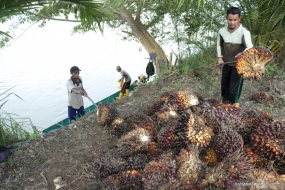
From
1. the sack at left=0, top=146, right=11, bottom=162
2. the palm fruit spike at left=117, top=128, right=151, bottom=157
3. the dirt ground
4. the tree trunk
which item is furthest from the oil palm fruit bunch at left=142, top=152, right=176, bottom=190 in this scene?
the tree trunk

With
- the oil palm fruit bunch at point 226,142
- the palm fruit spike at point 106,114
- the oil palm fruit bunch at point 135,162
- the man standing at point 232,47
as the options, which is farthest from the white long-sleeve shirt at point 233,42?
the oil palm fruit bunch at point 135,162

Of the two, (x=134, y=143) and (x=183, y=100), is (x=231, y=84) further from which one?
(x=134, y=143)

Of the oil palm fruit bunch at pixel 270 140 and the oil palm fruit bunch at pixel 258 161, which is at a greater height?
the oil palm fruit bunch at pixel 270 140

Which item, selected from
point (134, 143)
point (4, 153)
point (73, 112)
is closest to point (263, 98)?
point (134, 143)

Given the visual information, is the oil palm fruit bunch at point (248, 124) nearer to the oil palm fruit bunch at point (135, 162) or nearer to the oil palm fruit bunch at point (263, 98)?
the oil palm fruit bunch at point (135, 162)

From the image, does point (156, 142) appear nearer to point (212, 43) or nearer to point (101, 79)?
point (212, 43)

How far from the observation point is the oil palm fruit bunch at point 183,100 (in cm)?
182

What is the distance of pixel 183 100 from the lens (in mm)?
1844

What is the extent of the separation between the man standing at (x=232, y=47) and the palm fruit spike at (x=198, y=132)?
130 cm

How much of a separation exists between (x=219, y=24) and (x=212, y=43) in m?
0.77

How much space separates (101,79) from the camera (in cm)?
1124

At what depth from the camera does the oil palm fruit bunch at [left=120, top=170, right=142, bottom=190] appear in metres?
1.32

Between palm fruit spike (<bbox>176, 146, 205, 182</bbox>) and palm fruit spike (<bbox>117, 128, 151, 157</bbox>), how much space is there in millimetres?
292

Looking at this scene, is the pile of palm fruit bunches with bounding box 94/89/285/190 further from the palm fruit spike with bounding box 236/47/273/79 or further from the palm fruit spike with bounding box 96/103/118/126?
the palm fruit spike with bounding box 96/103/118/126
